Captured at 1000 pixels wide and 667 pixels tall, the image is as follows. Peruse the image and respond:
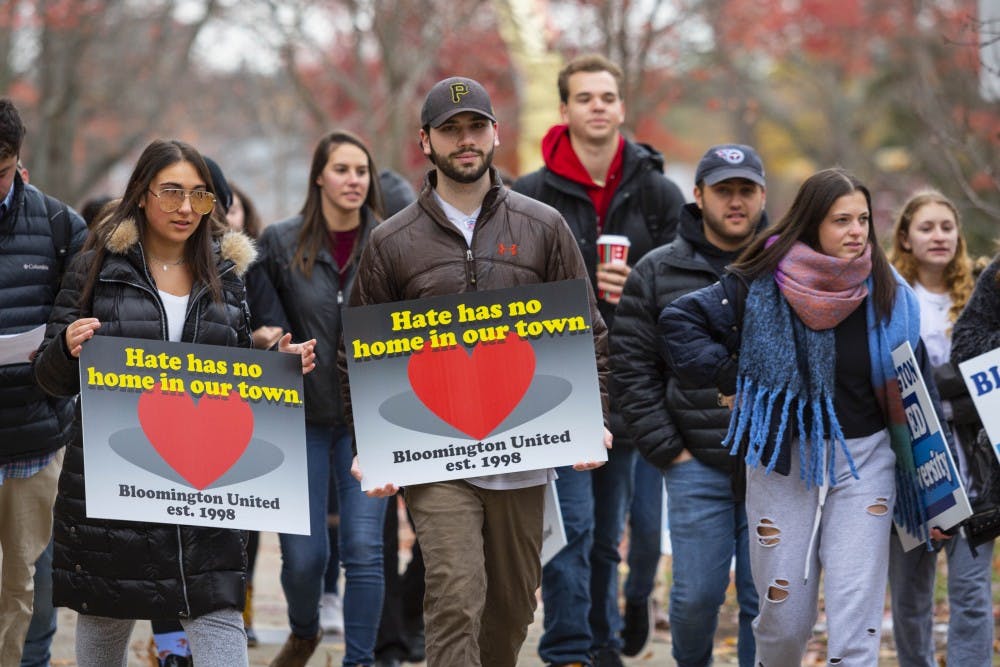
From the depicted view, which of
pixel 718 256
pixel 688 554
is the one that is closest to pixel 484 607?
pixel 688 554

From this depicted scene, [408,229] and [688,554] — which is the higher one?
[408,229]

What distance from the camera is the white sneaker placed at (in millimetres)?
9328

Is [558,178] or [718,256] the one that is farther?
[558,178]

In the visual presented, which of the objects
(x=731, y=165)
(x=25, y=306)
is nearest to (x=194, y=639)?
(x=25, y=306)

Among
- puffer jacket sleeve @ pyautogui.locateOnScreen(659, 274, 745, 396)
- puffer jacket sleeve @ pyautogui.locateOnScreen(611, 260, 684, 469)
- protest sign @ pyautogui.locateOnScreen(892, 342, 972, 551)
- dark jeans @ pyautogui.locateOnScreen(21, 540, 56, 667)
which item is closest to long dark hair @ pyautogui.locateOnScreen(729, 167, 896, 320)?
puffer jacket sleeve @ pyautogui.locateOnScreen(659, 274, 745, 396)

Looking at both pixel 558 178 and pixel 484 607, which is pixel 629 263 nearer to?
pixel 558 178

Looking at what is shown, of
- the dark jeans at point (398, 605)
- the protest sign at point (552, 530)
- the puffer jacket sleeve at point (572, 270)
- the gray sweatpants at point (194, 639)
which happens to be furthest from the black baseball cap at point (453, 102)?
the dark jeans at point (398, 605)

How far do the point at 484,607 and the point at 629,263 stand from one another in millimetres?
2361

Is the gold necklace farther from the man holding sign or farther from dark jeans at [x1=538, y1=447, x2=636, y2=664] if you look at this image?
dark jeans at [x1=538, y1=447, x2=636, y2=664]

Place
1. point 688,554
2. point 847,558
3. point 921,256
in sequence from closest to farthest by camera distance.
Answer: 1. point 847,558
2. point 688,554
3. point 921,256

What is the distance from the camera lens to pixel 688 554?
6.55m

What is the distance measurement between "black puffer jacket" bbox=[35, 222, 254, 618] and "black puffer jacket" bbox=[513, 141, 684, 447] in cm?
239

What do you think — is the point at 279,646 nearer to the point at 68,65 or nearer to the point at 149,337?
the point at 149,337

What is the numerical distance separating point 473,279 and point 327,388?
169cm
